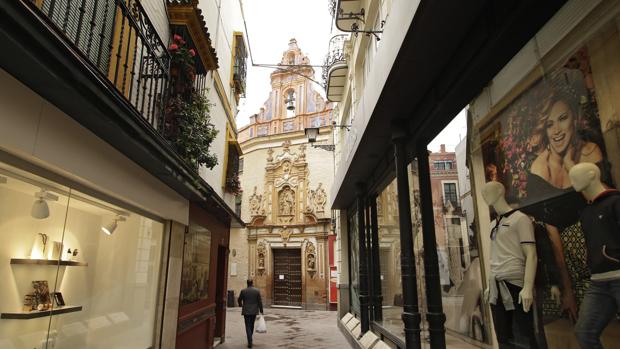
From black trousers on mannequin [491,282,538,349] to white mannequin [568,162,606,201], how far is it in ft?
2.76

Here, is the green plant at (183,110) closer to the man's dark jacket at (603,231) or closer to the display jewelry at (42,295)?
the display jewelry at (42,295)

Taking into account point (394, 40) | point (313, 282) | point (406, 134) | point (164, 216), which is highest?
point (394, 40)

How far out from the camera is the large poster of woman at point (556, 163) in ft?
6.51

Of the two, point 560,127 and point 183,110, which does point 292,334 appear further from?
point 560,127

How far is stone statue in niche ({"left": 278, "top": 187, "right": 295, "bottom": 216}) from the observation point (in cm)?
2148

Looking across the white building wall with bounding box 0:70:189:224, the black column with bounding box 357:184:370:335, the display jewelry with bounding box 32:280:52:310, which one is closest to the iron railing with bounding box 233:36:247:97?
the black column with bounding box 357:184:370:335

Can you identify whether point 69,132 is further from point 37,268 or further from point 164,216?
point 164,216

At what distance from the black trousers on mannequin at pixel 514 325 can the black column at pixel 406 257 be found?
135 centimetres

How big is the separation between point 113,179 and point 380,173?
4.05m

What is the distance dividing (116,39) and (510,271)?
4.66 meters

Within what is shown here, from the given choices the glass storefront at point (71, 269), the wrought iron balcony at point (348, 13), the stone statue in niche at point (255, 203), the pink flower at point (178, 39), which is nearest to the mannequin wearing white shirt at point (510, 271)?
the glass storefront at point (71, 269)

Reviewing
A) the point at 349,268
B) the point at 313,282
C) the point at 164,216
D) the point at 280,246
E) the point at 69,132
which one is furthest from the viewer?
the point at 280,246

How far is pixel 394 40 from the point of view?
10.3 feet

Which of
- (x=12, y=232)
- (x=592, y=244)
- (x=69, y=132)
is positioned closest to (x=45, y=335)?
(x=12, y=232)
